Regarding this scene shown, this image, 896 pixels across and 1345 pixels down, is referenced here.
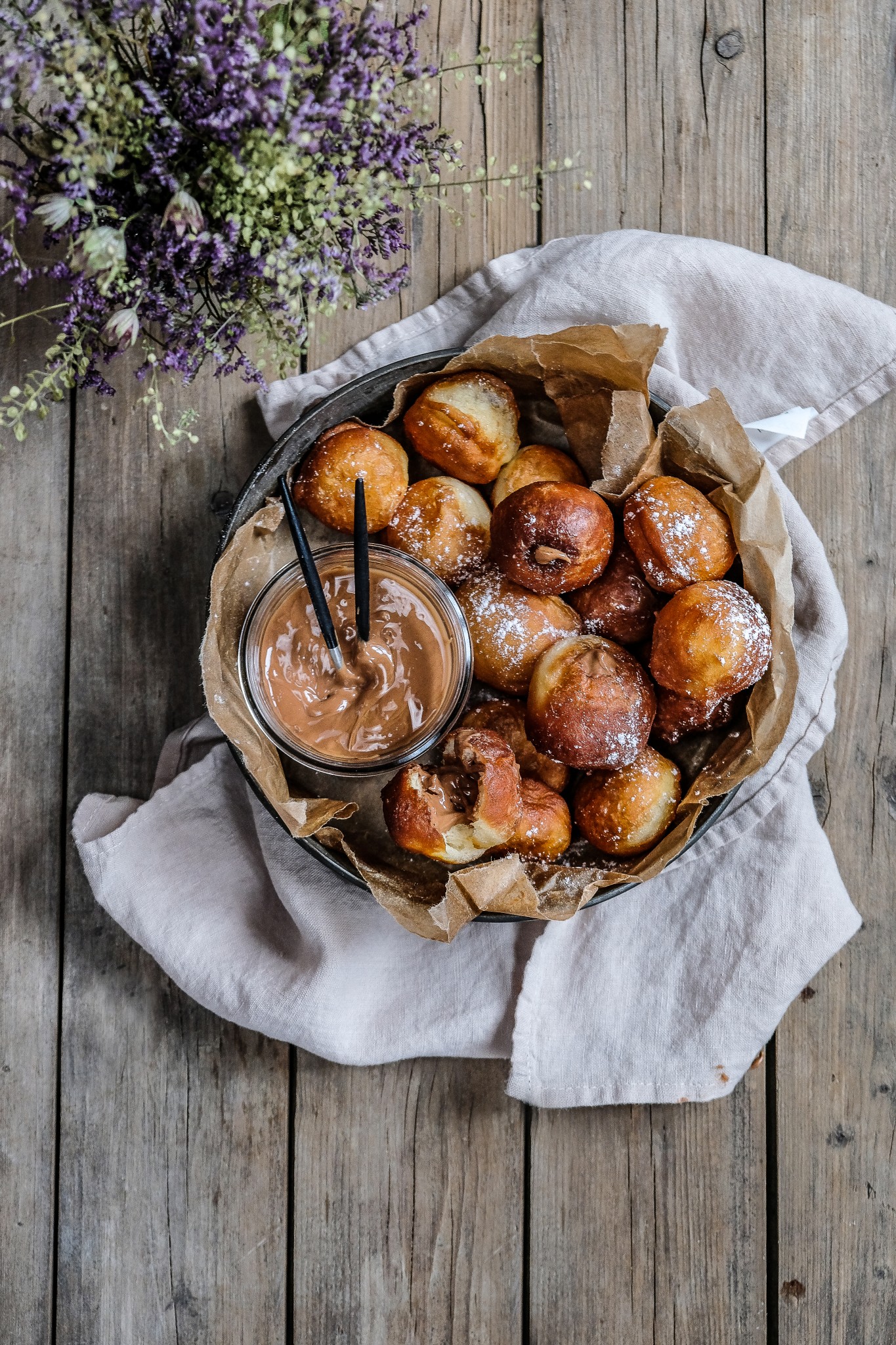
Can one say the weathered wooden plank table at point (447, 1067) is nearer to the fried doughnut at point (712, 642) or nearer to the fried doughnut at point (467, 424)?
the fried doughnut at point (467, 424)

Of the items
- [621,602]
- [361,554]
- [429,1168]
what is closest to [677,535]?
[621,602]

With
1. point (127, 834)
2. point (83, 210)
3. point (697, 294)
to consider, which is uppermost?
point (83, 210)

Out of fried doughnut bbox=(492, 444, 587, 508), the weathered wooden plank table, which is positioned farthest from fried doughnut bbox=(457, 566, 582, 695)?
the weathered wooden plank table

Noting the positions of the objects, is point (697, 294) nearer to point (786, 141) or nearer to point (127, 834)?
point (786, 141)

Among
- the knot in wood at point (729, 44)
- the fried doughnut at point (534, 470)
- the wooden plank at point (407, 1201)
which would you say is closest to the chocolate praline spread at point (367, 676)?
the fried doughnut at point (534, 470)

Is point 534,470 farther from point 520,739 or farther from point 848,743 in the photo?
point 848,743

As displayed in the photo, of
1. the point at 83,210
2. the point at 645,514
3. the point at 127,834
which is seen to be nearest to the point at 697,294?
the point at 645,514
